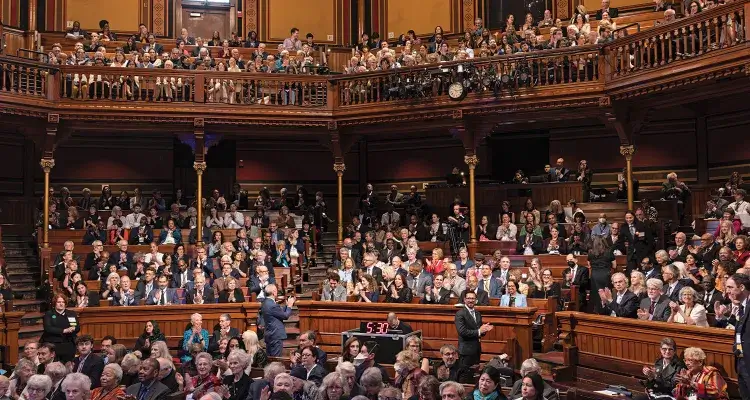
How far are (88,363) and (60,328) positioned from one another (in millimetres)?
2083

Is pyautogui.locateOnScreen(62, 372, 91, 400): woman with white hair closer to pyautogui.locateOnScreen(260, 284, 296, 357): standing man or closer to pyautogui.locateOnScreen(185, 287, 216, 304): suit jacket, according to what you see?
pyautogui.locateOnScreen(260, 284, 296, 357): standing man

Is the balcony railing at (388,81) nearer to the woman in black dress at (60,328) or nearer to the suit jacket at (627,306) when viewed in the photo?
the suit jacket at (627,306)

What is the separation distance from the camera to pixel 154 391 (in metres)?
6.75

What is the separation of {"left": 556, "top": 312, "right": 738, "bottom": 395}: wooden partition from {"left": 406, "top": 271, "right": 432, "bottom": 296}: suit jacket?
227 centimetres

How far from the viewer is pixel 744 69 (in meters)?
10.4

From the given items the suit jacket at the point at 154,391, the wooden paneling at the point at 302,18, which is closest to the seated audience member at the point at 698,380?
the suit jacket at the point at 154,391

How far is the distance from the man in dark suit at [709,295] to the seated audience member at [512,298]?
6.77 feet

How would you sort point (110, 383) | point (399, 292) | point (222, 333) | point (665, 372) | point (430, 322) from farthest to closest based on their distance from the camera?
point (399, 292)
point (430, 322)
point (222, 333)
point (665, 372)
point (110, 383)

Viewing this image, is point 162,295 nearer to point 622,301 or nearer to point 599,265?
point 599,265

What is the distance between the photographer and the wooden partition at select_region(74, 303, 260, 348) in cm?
1095

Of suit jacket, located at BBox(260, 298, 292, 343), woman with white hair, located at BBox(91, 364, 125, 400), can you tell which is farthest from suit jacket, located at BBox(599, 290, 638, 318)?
woman with white hair, located at BBox(91, 364, 125, 400)

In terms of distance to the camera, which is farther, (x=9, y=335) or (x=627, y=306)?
(x=9, y=335)

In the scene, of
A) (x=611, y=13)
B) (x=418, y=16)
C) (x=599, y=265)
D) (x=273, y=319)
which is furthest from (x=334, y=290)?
(x=418, y=16)

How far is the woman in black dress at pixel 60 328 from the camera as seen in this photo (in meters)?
9.78
